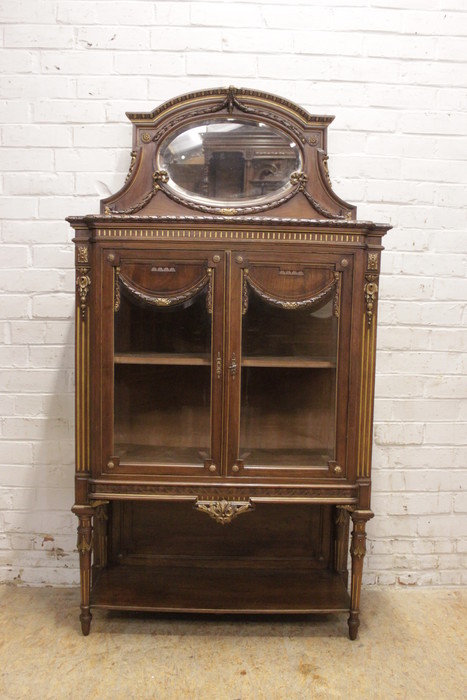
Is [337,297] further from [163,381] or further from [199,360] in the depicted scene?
[163,381]

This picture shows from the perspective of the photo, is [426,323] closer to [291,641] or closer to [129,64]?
[291,641]

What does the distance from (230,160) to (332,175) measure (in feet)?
1.55

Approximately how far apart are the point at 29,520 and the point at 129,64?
6.25 ft

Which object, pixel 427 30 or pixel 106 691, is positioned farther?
pixel 427 30

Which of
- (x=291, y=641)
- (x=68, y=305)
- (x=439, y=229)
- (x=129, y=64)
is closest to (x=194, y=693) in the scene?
(x=291, y=641)

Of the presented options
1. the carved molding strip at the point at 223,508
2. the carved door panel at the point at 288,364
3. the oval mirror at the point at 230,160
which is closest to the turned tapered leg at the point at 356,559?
the carved door panel at the point at 288,364

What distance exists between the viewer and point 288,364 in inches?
73.7

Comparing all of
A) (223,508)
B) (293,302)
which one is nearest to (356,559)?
(223,508)

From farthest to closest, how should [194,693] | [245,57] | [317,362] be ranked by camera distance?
[245,57], [317,362], [194,693]

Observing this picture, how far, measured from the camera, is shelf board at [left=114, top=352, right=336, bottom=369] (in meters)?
A: 1.86

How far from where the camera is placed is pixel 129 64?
2.21m

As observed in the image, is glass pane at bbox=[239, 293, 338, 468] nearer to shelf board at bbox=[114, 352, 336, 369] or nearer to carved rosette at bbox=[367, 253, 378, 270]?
shelf board at bbox=[114, 352, 336, 369]

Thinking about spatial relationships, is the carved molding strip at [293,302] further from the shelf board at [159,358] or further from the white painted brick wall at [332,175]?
the white painted brick wall at [332,175]

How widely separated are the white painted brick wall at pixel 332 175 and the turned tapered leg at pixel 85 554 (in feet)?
1.29
